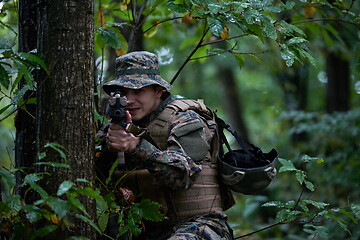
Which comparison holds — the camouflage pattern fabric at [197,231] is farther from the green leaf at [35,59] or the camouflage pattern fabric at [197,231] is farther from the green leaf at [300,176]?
the green leaf at [35,59]

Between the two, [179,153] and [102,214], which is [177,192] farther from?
[102,214]

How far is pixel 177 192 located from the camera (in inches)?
151

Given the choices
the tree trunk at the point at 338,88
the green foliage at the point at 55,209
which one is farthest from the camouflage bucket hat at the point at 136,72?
the tree trunk at the point at 338,88

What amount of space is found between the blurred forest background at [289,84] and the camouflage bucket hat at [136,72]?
34 cm

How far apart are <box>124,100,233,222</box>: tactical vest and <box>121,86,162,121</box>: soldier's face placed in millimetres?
142

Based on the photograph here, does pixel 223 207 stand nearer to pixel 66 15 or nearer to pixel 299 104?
pixel 66 15

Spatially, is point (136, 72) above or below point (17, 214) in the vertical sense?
above

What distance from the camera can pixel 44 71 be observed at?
3.11 metres

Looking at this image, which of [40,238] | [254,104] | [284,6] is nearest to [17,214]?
[40,238]

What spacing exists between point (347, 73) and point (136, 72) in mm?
8495

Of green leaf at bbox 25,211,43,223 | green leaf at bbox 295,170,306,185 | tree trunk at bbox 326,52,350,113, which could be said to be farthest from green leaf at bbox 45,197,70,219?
tree trunk at bbox 326,52,350,113

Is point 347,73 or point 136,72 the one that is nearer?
point 136,72

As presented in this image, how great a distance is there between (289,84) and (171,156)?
351 inches

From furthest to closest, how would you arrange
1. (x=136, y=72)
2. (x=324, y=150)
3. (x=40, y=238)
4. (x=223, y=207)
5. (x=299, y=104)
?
(x=299, y=104), (x=324, y=150), (x=223, y=207), (x=136, y=72), (x=40, y=238)
